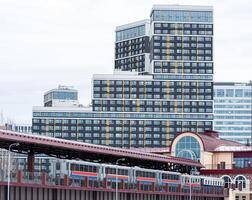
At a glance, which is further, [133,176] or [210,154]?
[210,154]

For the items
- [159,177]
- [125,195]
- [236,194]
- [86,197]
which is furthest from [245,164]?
[86,197]

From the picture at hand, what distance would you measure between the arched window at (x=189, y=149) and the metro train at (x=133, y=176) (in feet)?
50.9

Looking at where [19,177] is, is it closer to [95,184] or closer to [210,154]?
[95,184]

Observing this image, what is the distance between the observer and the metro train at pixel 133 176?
111 metres

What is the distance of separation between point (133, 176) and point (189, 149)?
5061 cm

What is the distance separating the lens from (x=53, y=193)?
105 meters

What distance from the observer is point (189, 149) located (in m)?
176

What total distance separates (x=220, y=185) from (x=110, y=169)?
49.5 metres

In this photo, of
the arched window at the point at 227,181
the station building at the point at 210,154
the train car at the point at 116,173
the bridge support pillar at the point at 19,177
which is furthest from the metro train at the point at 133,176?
the station building at the point at 210,154

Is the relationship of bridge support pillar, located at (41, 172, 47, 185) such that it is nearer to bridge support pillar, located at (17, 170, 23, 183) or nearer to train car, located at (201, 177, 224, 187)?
bridge support pillar, located at (17, 170, 23, 183)

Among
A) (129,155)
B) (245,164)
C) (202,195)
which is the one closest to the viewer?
(129,155)

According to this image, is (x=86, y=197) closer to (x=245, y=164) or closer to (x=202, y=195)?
(x=202, y=195)

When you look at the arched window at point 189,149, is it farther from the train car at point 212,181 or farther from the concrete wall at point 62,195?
the concrete wall at point 62,195

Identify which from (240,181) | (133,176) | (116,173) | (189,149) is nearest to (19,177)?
(116,173)
